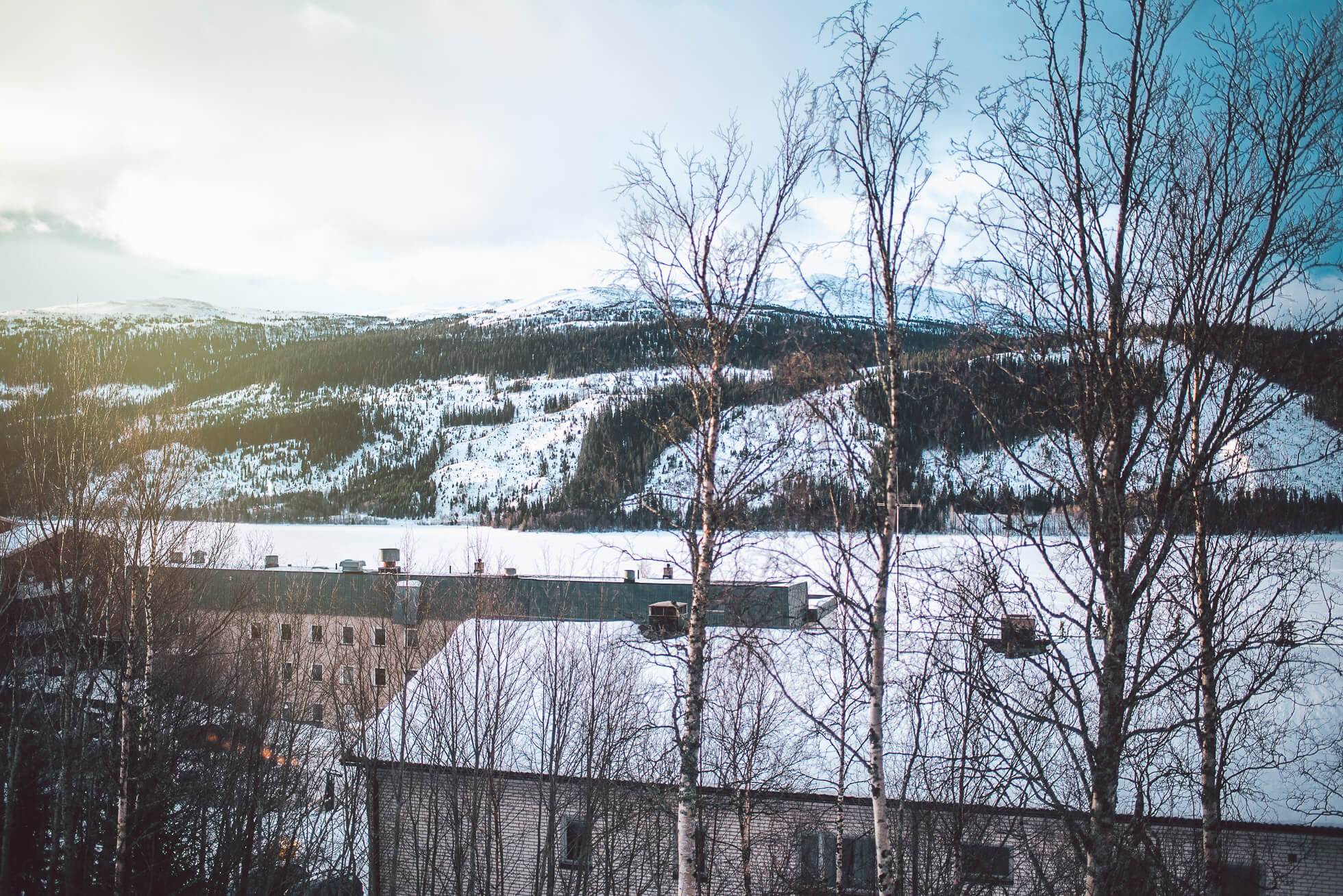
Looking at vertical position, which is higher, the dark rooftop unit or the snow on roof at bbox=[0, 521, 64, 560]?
the snow on roof at bbox=[0, 521, 64, 560]

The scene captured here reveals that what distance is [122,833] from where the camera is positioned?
12.9 m

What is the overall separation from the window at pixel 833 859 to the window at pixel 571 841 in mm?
4497

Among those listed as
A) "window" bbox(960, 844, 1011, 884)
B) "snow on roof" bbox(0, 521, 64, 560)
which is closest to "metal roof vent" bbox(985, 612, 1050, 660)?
"window" bbox(960, 844, 1011, 884)

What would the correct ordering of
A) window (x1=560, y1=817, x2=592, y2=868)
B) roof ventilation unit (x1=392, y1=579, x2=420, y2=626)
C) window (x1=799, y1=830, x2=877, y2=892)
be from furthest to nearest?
roof ventilation unit (x1=392, y1=579, x2=420, y2=626), window (x1=560, y1=817, x2=592, y2=868), window (x1=799, y1=830, x2=877, y2=892)

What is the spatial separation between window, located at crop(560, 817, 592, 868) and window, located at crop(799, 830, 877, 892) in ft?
14.8

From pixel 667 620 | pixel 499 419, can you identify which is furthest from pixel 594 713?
pixel 499 419

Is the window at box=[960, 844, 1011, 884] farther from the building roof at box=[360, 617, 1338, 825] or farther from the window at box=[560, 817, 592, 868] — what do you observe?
the window at box=[560, 817, 592, 868]

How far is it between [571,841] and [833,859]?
5789 millimetres

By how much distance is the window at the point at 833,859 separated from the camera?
45.6 ft

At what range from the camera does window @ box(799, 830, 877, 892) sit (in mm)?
13891

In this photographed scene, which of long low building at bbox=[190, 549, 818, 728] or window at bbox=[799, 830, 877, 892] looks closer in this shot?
window at bbox=[799, 830, 877, 892]

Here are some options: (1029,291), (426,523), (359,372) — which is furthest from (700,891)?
(359,372)

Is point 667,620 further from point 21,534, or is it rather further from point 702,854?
point 21,534

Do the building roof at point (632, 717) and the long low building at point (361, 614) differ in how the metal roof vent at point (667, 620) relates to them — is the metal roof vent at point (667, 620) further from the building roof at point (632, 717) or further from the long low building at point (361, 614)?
the building roof at point (632, 717)
